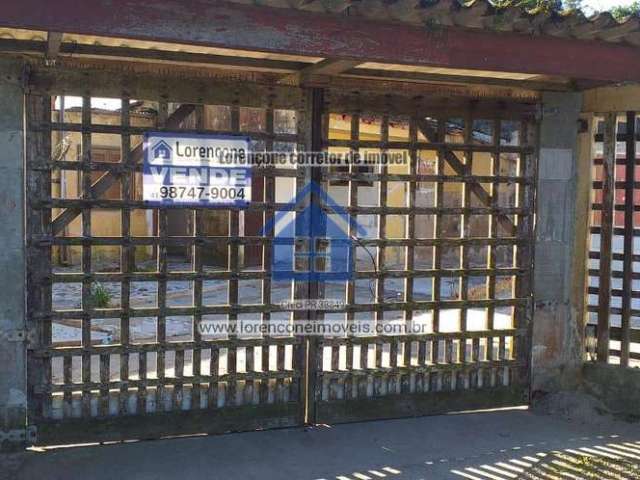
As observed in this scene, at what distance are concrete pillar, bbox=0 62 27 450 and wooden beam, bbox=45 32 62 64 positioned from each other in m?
0.20

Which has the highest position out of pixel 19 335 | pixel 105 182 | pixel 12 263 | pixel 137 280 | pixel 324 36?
pixel 324 36

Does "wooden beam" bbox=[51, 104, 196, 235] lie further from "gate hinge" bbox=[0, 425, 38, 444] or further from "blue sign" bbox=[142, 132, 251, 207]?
"gate hinge" bbox=[0, 425, 38, 444]

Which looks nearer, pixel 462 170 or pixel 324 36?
pixel 324 36

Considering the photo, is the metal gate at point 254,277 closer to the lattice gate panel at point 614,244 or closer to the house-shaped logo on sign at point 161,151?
the house-shaped logo on sign at point 161,151

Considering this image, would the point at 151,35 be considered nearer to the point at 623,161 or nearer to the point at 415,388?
the point at 415,388

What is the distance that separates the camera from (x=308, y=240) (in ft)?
16.4

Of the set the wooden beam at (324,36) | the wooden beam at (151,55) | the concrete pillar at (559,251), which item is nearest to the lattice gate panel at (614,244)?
the concrete pillar at (559,251)

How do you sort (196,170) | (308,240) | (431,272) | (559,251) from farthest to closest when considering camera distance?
(559,251) < (431,272) < (308,240) < (196,170)

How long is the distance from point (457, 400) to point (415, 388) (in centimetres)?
38

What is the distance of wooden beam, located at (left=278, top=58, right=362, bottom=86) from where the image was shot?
14.1 ft

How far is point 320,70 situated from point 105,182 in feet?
5.20

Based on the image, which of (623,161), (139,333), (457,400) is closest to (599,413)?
(457,400)

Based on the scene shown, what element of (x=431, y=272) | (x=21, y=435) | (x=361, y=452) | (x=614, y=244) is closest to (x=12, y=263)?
(x=21, y=435)

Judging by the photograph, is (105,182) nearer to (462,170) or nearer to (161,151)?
(161,151)
